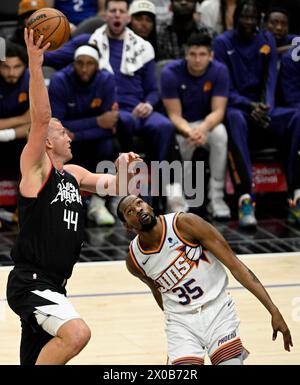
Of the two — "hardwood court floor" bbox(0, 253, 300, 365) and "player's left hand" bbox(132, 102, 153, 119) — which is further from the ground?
"player's left hand" bbox(132, 102, 153, 119)

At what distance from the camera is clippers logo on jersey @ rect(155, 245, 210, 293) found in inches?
249

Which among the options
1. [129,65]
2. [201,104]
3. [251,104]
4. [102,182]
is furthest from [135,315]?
[129,65]

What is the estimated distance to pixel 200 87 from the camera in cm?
1126

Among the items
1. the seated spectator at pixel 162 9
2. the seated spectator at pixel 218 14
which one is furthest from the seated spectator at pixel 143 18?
the seated spectator at pixel 218 14

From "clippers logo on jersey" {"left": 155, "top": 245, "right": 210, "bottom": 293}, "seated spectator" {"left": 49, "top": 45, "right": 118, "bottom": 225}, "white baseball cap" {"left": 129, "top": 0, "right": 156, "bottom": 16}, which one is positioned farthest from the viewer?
"white baseball cap" {"left": 129, "top": 0, "right": 156, "bottom": 16}

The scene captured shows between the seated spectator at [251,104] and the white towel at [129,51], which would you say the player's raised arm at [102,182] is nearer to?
the seated spectator at [251,104]

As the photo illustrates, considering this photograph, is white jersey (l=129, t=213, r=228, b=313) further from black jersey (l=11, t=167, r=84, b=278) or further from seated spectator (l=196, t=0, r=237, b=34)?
seated spectator (l=196, t=0, r=237, b=34)

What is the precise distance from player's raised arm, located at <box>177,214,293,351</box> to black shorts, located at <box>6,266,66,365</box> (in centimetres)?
88

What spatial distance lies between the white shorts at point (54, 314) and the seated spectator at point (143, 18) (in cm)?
644

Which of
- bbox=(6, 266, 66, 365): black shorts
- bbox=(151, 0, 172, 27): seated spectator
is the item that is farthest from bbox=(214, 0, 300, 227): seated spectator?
bbox=(6, 266, 66, 365): black shorts
